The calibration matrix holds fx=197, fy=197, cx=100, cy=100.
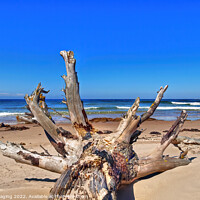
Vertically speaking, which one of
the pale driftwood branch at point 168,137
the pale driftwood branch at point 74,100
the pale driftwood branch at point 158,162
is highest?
the pale driftwood branch at point 74,100

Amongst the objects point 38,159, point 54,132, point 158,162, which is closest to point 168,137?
point 158,162

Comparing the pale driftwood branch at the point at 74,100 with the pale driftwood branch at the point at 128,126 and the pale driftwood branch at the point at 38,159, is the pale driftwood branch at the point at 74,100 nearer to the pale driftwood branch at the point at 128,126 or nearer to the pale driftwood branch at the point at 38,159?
the pale driftwood branch at the point at 128,126

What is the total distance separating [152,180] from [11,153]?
2494 mm

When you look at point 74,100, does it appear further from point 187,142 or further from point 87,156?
point 187,142

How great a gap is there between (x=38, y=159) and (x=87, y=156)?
958 millimetres

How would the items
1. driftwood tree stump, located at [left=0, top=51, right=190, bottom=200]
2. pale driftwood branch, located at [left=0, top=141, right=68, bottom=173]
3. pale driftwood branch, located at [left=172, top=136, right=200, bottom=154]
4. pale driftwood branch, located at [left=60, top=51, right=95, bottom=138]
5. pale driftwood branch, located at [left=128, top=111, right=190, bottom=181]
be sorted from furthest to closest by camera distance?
pale driftwood branch, located at [left=172, top=136, right=200, bottom=154] → pale driftwood branch, located at [left=60, top=51, right=95, bottom=138] → pale driftwood branch, located at [left=128, top=111, right=190, bottom=181] → pale driftwood branch, located at [left=0, top=141, right=68, bottom=173] → driftwood tree stump, located at [left=0, top=51, right=190, bottom=200]

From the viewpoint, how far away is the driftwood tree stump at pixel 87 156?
8.24 feet

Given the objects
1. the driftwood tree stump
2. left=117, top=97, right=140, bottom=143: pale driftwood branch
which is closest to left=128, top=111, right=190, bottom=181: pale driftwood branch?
the driftwood tree stump

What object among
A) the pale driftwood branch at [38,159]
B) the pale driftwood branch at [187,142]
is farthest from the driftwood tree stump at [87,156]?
the pale driftwood branch at [187,142]

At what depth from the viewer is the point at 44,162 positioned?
3.25m

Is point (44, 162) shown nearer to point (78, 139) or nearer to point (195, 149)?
point (78, 139)

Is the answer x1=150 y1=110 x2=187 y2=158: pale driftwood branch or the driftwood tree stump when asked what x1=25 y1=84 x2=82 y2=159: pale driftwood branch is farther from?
x1=150 y1=110 x2=187 y2=158: pale driftwood branch

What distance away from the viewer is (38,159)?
3.30m

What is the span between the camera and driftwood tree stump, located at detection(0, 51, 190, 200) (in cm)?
251
